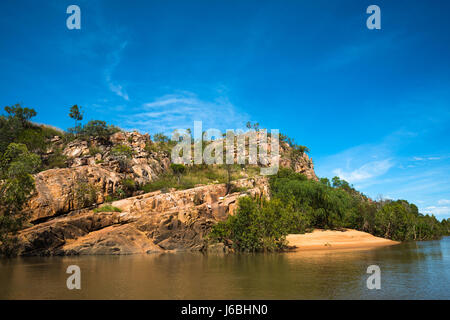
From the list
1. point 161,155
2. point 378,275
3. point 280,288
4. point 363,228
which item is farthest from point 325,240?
point 161,155

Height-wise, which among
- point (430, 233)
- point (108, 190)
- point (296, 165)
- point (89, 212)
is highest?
point (296, 165)

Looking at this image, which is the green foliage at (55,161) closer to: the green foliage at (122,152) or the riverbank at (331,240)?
the green foliage at (122,152)

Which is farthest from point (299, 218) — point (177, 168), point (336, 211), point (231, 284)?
point (231, 284)

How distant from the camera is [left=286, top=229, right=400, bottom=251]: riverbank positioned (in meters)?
43.5

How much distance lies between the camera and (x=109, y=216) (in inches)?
1567

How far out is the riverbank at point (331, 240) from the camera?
43.5 m

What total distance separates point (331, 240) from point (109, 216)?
36610mm

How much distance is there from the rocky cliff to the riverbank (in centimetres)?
1093

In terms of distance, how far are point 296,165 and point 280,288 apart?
79.9 metres

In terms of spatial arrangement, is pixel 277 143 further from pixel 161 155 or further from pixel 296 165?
pixel 161 155

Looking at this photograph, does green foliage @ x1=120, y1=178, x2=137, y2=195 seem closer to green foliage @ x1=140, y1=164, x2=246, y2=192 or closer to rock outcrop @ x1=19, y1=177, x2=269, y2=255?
green foliage @ x1=140, y1=164, x2=246, y2=192

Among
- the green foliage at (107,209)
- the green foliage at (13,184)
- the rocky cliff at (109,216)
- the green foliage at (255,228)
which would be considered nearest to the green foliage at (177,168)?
the rocky cliff at (109,216)

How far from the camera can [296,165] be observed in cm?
9169

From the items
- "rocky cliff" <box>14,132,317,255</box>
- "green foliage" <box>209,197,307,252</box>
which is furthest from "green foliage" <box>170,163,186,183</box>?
"green foliage" <box>209,197,307,252</box>
